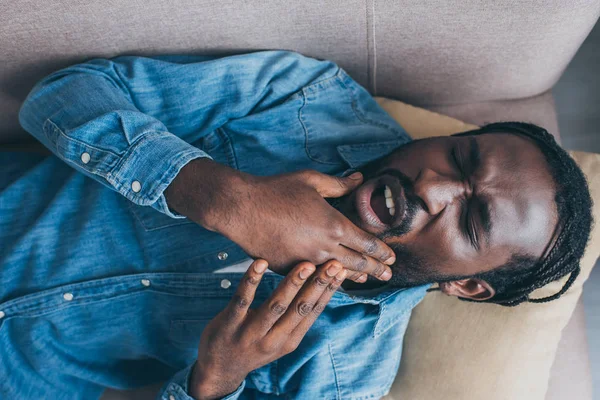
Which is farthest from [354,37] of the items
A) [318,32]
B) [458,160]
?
[458,160]

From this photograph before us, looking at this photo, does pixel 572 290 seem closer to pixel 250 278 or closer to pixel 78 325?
pixel 250 278

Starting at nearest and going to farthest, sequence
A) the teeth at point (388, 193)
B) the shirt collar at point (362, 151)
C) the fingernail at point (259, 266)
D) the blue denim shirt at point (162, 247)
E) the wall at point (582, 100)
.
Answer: the fingernail at point (259, 266)
the teeth at point (388, 193)
the blue denim shirt at point (162, 247)
the shirt collar at point (362, 151)
the wall at point (582, 100)

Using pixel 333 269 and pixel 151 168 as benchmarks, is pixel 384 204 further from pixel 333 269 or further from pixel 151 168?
pixel 151 168

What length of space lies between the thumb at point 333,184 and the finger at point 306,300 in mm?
155

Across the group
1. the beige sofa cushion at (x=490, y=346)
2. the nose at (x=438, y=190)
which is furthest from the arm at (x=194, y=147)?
the beige sofa cushion at (x=490, y=346)

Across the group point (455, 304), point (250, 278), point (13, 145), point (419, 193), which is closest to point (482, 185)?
point (419, 193)

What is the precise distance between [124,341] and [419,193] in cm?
83

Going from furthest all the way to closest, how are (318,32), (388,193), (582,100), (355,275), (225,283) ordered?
(582,100) < (318,32) < (225,283) < (388,193) < (355,275)

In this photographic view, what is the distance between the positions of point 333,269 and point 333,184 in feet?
0.64

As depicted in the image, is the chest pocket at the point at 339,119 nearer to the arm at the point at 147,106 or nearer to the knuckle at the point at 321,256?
the arm at the point at 147,106

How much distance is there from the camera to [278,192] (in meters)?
1.04

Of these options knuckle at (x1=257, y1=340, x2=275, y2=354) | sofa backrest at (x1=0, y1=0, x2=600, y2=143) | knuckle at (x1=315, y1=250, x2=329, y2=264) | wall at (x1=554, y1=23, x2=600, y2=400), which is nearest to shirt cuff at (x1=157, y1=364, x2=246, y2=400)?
knuckle at (x1=257, y1=340, x2=275, y2=354)

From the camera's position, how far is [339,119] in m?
1.49

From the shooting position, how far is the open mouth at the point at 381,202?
1.13 m
